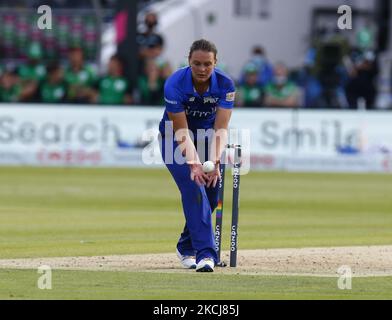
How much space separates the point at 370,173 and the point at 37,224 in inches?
488

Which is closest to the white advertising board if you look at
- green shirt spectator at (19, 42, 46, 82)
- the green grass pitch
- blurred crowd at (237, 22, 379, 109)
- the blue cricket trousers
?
blurred crowd at (237, 22, 379, 109)

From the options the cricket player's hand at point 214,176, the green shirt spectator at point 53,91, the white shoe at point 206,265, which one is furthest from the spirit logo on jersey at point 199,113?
the green shirt spectator at point 53,91

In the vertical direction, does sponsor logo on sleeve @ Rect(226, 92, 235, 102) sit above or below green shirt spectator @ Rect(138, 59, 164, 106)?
above

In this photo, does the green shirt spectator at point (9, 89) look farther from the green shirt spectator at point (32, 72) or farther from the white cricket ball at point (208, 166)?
the white cricket ball at point (208, 166)

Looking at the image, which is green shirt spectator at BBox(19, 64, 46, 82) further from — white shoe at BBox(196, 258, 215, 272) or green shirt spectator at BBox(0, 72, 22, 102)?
white shoe at BBox(196, 258, 215, 272)

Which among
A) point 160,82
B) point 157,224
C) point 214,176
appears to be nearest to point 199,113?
point 214,176

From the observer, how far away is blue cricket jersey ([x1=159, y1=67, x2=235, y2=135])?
1108 cm

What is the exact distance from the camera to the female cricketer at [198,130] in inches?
433

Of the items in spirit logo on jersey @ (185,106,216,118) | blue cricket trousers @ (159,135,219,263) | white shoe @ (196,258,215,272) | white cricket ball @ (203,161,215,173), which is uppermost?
spirit logo on jersey @ (185,106,216,118)

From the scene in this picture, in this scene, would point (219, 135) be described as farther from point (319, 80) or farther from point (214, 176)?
point (319, 80)

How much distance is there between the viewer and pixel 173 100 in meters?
11.1

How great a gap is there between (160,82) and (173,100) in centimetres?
1739

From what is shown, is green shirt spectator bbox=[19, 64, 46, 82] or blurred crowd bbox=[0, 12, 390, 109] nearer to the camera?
blurred crowd bbox=[0, 12, 390, 109]

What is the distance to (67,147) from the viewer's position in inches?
1069
